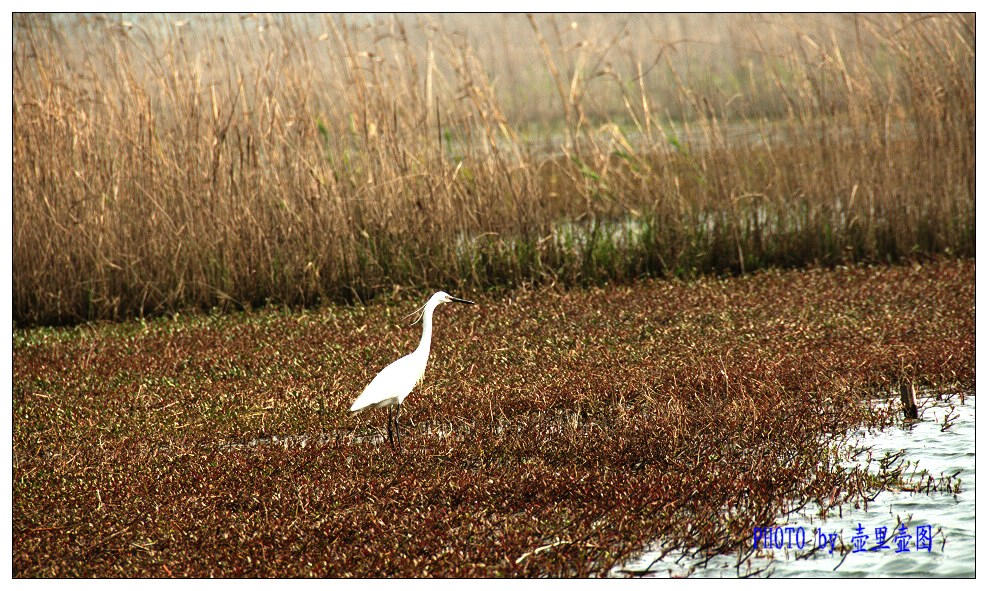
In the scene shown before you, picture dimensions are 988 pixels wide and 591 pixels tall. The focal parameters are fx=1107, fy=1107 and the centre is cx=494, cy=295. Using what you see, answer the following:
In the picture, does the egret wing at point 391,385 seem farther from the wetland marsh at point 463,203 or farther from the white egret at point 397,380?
the wetland marsh at point 463,203

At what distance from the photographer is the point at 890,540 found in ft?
10.5

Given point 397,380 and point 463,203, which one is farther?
point 463,203

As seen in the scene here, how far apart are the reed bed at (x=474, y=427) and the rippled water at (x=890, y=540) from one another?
0.08 m

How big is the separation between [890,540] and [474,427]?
164 centimetres

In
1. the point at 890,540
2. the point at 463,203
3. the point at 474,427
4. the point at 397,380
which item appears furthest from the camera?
the point at 463,203

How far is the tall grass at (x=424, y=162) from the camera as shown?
7031mm

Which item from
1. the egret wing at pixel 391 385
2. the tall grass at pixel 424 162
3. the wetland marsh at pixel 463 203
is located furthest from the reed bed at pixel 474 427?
the tall grass at pixel 424 162

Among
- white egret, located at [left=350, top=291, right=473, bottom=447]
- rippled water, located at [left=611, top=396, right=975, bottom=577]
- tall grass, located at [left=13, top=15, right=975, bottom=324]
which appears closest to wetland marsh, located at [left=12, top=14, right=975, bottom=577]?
tall grass, located at [left=13, top=15, right=975, bottom=324]

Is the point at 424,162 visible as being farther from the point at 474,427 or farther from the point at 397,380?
the point at 397,380

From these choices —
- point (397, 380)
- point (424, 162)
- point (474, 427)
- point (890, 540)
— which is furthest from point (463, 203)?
point (890, 540)

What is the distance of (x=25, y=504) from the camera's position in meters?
3.65

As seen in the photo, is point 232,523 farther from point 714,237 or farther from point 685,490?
point 714,237

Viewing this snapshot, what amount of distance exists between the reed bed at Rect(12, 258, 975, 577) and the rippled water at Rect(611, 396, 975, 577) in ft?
0.28

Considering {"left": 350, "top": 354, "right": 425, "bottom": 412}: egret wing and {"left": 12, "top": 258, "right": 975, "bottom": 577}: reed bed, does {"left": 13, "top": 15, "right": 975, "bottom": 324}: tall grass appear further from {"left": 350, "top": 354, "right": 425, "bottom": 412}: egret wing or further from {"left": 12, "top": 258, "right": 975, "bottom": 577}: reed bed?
{"left": 350, "top": 354, "right": 425, "bottom": 412}: egret wing
